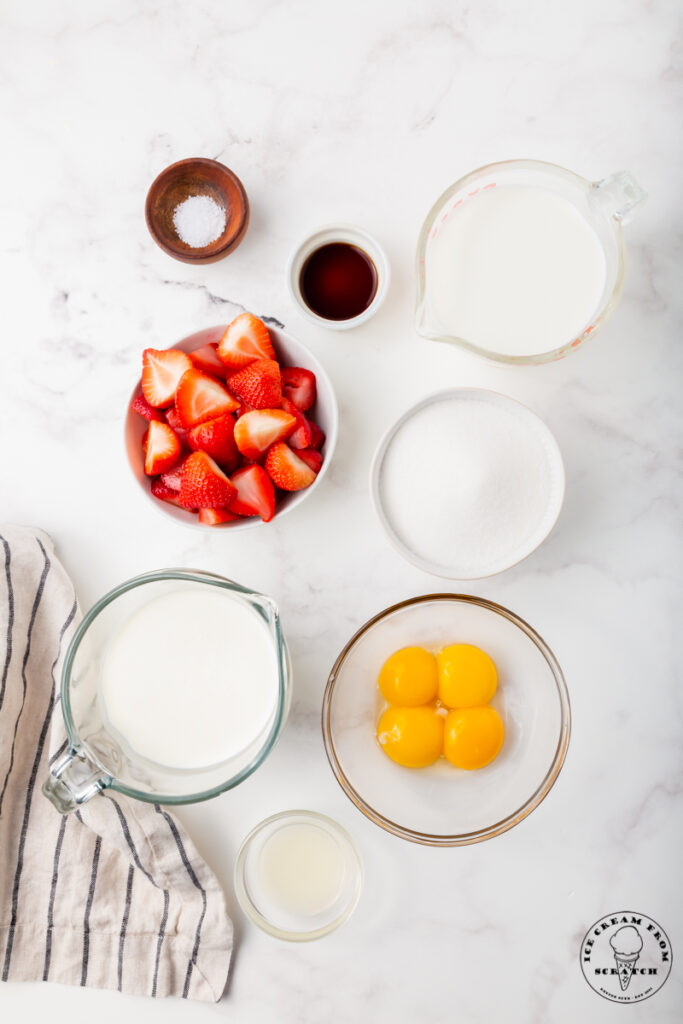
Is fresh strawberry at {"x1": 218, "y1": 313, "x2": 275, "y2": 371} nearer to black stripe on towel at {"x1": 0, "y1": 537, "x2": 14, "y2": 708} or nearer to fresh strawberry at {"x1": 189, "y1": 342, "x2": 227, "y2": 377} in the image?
Result: fresh strawberry at {"x1": 189, "y1": 342, "x2": 227, "y2": 377}

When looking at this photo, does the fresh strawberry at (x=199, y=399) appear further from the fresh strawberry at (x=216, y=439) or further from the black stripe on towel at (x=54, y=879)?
the black stripe on towel at (x=54, y=879)

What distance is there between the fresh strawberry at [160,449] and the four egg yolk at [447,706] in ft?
1.33

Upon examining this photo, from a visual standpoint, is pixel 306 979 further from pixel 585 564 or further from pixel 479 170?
pixel 479 170

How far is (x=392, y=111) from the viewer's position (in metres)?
1.19

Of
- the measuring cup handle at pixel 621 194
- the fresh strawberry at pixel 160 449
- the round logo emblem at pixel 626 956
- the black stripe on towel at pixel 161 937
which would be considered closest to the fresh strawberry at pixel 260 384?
the fresh strawberry at pixel 160 449

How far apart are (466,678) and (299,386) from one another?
0.46 meters

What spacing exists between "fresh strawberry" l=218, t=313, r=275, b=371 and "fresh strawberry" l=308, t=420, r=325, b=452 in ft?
0.38

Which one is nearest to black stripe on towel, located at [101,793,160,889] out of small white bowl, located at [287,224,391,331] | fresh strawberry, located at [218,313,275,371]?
fresh strawberry, located at [218,313,275,371]

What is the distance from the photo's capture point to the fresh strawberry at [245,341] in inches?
42.9

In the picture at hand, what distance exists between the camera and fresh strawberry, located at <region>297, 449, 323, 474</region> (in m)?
1.09

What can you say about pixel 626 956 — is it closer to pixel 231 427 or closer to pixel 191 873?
pixel 191 873

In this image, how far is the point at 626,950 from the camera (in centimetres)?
115

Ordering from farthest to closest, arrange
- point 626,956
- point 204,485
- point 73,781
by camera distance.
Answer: point 626,956 → point 204,485 → point 73,781

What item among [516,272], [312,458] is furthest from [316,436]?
[516,272]
